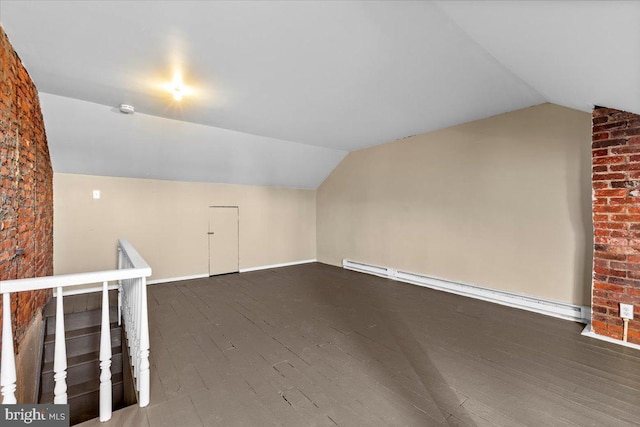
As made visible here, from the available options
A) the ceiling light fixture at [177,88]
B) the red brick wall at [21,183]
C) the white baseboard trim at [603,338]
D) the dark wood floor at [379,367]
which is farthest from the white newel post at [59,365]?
the white baseboard trim at [603,338]

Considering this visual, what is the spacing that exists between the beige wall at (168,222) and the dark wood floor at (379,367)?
147cm

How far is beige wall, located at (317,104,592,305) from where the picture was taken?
3.23 m

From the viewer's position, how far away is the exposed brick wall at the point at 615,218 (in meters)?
2.62

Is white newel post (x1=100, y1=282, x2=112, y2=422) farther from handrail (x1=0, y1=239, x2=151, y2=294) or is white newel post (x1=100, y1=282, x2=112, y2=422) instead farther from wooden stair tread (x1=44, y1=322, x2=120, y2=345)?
wooden stair tread (x1=44, y1=322, x2=120, y2=345)

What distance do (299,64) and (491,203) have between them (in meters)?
3.03

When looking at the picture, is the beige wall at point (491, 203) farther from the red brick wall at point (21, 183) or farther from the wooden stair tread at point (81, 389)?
the red brick wall at point (21, 183)

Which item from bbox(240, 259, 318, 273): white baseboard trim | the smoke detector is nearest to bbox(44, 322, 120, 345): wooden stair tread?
the smoke detector

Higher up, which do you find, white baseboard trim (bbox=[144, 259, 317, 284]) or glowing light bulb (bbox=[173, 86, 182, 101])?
glowing light bulb (bbox=[173, 86, 182, 101])

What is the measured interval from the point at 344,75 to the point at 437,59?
2.57 feet

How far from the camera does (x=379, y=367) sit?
7.63 feet

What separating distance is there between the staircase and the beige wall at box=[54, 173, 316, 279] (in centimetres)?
117

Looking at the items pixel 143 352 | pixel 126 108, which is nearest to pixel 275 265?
pixel 126 108

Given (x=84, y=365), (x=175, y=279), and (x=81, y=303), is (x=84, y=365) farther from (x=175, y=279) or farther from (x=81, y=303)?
(x=175, y=279)

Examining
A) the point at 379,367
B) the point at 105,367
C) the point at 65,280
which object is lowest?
the point at 379,367
